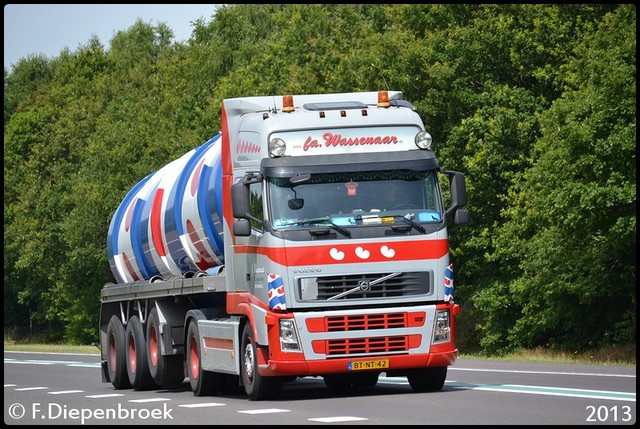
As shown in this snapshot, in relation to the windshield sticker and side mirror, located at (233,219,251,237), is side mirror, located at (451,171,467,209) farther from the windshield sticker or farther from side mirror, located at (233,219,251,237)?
side mirror, located at (233,219,251,237)

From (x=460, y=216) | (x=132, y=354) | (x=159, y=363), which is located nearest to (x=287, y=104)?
(x=460, y=216)

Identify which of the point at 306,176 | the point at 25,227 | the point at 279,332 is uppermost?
the point at 306,176

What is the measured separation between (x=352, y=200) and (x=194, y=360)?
441 centimetres

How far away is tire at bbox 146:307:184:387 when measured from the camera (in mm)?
22422

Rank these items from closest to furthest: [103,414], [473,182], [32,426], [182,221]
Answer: [32,426]
[103,414]
[182,221]
[473,182]

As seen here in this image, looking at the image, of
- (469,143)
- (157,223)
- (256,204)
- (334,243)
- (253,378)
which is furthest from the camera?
(469,143)

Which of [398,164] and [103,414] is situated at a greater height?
[398,164]

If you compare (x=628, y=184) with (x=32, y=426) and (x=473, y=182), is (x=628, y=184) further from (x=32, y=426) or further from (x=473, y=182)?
(x=32, y=426)

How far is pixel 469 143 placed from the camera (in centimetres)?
4869

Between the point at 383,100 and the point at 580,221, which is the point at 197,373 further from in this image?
the point at 580,221

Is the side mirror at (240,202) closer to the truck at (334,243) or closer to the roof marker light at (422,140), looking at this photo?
the truck at (334,243)

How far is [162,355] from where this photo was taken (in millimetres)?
22281

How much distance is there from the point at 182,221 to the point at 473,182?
90.6ft

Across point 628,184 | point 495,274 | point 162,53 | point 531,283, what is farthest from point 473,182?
point 162,53
